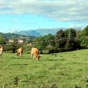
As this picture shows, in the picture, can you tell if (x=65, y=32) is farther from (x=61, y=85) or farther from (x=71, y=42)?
(x=61, y=85)

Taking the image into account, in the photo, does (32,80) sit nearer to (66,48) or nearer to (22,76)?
(22,76)

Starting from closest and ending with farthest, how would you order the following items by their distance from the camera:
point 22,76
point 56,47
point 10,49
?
point 22,76 < point 10,49 < point 56,47

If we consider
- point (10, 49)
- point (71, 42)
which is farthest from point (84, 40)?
point (10, 49)

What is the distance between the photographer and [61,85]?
12.7 meters

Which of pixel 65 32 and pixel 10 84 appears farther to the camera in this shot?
pixel 65 32

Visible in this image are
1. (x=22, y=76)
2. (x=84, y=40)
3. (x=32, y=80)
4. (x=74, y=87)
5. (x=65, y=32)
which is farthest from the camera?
(x=65, y=32)

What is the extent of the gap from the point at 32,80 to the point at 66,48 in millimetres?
54032

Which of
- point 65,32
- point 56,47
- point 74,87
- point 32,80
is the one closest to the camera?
point 74,87

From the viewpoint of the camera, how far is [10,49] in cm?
5950

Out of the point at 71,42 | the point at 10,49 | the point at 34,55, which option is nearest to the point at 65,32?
the point at 71,42

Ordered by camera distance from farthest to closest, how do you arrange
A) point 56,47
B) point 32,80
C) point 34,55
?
point 56,47
point 34,55
point 32,80

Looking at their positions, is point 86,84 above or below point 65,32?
below

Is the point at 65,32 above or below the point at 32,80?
above

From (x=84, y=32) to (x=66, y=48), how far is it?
80.6ft
